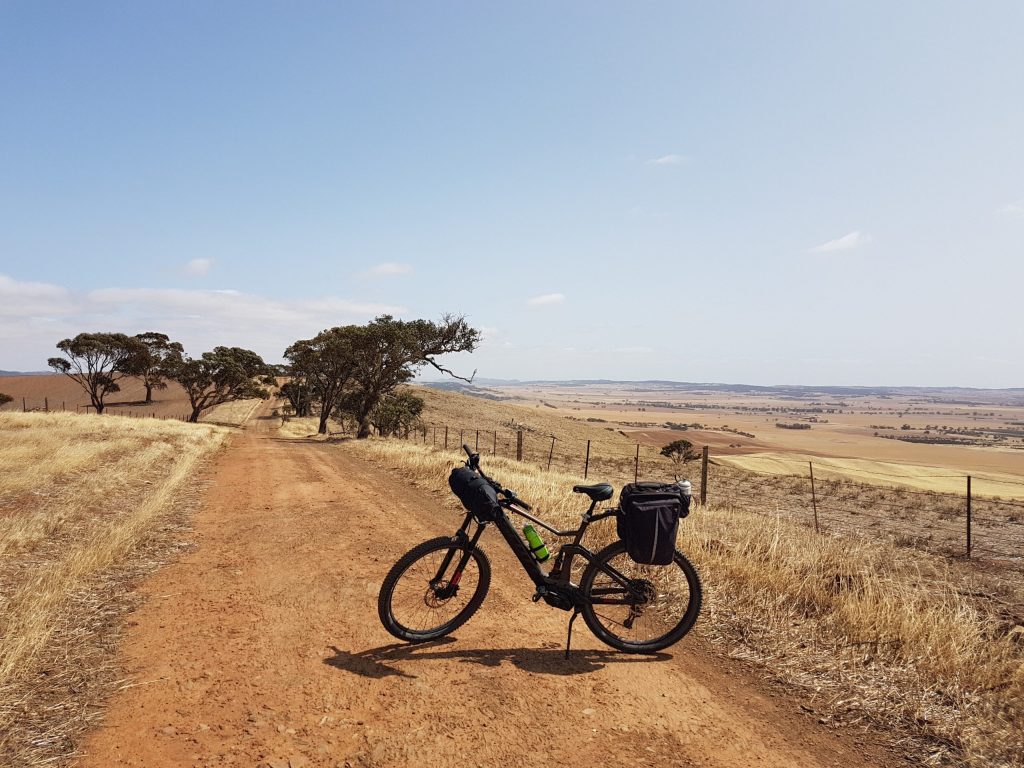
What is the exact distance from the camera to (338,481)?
15.0 meters

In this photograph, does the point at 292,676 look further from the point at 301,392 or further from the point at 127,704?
the point at 301,392

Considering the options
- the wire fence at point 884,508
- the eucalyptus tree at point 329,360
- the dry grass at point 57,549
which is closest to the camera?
the dry grass at point 57,549

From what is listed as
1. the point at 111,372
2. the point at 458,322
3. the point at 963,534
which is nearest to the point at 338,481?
the point at 963,534

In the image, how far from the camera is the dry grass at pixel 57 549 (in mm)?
3791

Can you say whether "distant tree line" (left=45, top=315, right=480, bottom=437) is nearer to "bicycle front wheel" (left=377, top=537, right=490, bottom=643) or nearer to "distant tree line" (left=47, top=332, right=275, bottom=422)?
"distant tree line" (left=47, top=332, right=275, bottom=422)

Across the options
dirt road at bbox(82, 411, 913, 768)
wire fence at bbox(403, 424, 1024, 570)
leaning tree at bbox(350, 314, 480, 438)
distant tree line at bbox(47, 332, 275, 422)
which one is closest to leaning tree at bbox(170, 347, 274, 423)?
distant tree line at bbox(47, 332, 275, 422)

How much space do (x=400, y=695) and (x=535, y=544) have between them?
1615mm

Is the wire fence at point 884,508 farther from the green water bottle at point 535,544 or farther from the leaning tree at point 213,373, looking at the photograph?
the leaning tree at point 213,373

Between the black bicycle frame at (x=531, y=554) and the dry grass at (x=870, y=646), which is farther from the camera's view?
the black bicycle frame at (x=531, y=554)

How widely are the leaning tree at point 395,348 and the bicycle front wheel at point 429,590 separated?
110 ft

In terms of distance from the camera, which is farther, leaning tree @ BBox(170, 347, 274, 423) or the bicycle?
leaning tree @ BBox(170, 347, 274, 423)

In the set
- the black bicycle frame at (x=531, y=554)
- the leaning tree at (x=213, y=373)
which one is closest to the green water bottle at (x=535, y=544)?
the black bicycle frame at (x=531, y=554)

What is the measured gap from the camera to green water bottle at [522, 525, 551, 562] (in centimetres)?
499

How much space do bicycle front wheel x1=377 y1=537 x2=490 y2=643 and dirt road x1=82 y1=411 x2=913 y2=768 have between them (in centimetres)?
19
